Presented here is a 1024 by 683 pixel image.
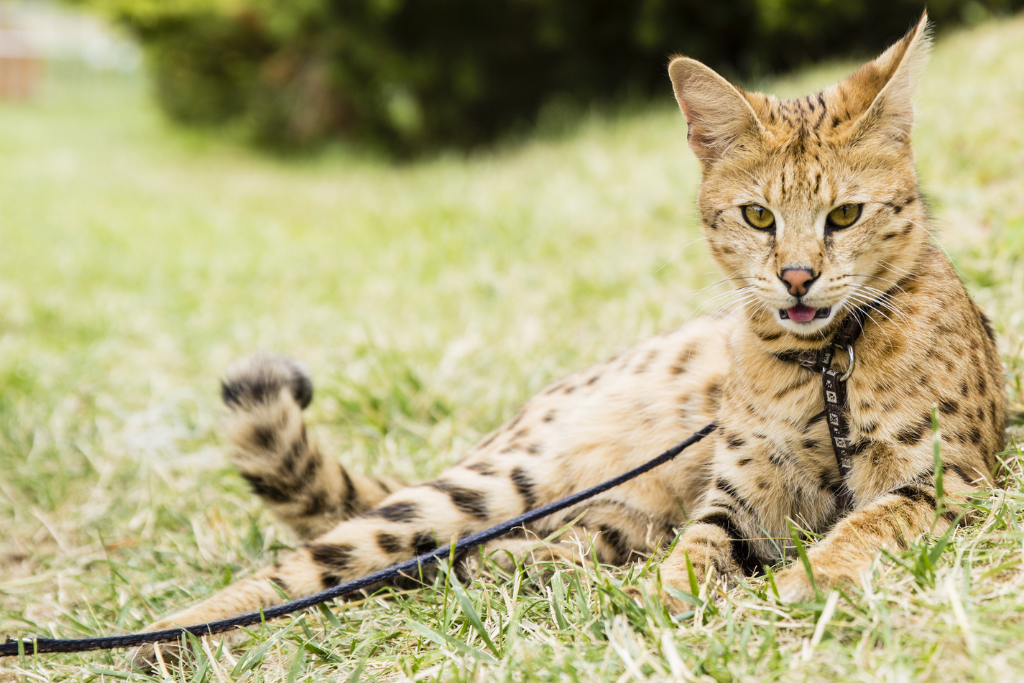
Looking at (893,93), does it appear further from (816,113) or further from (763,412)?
(763,412)

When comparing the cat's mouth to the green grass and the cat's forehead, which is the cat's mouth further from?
the green grass

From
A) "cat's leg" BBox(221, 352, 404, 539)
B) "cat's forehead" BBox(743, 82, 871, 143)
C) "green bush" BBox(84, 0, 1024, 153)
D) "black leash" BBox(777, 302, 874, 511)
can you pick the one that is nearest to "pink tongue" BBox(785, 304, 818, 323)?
"black leash" BBox(777, 302, 874, 511)

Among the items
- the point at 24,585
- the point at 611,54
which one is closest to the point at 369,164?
the point at 611,54

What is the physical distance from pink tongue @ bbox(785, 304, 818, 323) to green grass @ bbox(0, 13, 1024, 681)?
0.57 m

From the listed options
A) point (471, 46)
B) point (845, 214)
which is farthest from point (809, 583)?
point (471, 46)

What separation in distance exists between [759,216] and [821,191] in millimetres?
166

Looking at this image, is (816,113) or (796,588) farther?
(816,113)

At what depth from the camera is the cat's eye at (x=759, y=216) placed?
2.08 metres

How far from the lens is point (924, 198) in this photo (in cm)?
227

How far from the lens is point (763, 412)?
7.09ft

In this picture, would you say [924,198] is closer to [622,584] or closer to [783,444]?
[783,444]

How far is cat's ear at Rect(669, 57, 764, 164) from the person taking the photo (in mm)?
2131

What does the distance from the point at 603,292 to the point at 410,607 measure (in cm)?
292

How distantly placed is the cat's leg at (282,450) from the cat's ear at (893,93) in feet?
5.91
